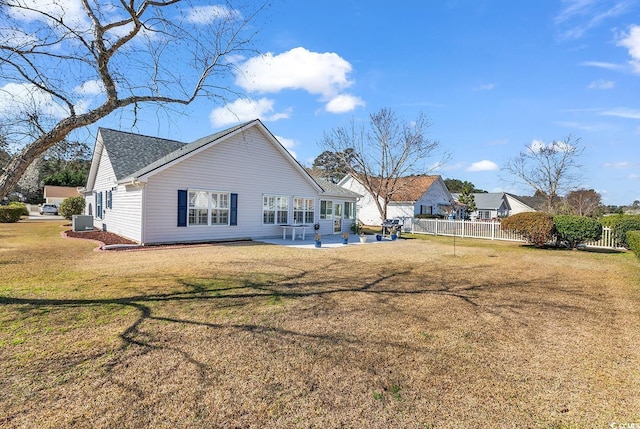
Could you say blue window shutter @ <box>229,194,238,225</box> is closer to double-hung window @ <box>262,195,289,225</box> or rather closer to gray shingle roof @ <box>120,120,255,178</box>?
double-hung window @ <box>262,195,289,225</box>

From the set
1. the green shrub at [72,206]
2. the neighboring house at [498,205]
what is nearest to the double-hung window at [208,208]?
the green shrub at [72,206]

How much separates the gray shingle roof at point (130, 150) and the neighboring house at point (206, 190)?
4 centimetres

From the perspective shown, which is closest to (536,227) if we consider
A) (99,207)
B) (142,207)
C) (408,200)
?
(142,207)

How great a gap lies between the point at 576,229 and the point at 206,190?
17.1 meters

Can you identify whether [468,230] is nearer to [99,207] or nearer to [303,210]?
[303,210]

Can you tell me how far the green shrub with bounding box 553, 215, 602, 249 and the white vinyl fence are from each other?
73.0 inches

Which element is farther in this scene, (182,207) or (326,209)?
(326,209)

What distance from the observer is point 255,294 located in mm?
6141

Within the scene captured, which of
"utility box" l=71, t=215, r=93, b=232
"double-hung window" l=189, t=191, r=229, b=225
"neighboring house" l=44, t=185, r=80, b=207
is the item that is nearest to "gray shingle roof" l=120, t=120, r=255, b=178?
"double-hung window" l=189, t=191, r=229, b=225

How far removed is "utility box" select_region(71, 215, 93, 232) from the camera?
57.6 feet

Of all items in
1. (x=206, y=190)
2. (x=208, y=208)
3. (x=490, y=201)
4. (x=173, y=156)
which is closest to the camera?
(x=206, y=190)

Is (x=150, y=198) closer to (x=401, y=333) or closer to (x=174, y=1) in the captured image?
(x=174, y=1)

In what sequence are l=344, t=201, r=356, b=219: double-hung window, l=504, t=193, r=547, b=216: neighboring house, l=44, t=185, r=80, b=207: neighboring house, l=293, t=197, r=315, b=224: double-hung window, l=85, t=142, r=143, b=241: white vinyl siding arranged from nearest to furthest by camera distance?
l=85, t=142, r=143, b=241: white vinyl siding → l=293, t=197, r=315, b=224: double-hung window → l=344, t=201, r=356, b=219: double-hung window → l=44, t=185, r=80, b=207: neighboring house → l=504, t=193, r=547, b=216: neighboring house

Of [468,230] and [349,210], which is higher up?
[349,210]
